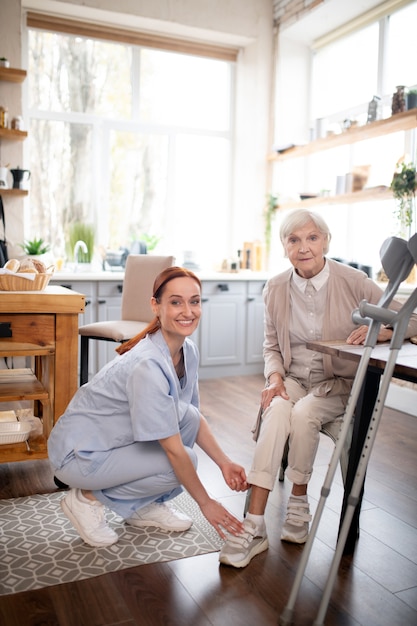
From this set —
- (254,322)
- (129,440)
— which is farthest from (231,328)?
(129,440)

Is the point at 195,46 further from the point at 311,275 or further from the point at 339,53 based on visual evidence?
the point at 311,275

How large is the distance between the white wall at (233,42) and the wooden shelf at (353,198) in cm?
57

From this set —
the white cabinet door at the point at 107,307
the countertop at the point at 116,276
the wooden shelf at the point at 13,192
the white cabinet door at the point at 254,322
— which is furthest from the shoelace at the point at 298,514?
the wooden shelf at the point at 13,192

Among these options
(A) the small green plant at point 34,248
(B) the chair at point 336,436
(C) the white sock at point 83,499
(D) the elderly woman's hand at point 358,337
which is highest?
(A) the small green plant at point 34,248

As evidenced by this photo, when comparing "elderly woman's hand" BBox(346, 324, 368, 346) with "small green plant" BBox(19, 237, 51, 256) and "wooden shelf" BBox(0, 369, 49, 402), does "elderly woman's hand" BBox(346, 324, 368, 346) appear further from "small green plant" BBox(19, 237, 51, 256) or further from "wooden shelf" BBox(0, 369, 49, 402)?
"small green plant" BBox(19, 237, 51, 256)

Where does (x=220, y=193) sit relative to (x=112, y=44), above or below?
below

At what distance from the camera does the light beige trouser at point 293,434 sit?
1969mm

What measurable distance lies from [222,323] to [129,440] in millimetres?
2963

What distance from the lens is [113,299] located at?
177 inches

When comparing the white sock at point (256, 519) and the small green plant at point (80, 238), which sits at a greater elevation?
the small green plant at point (80, 238)

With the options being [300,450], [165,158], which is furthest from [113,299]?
[300,450]

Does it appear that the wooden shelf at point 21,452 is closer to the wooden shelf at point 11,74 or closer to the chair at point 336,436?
the chair at point 336,436

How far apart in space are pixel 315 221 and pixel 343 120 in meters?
3.14

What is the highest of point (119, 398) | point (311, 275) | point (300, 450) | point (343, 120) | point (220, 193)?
point (343, 120)
